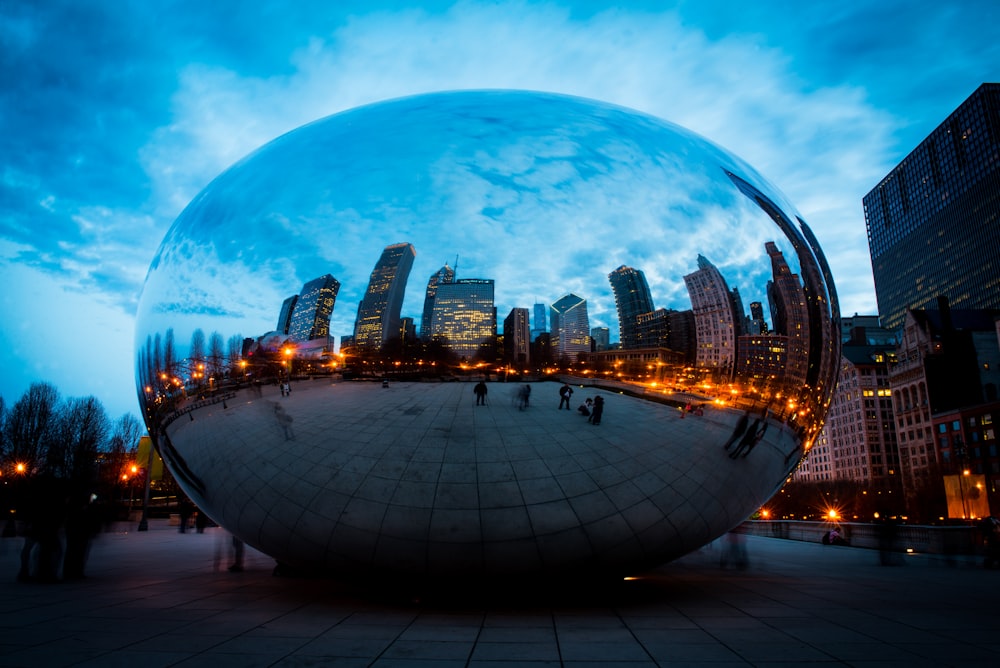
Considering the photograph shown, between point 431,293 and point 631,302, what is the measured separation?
1.70 meters

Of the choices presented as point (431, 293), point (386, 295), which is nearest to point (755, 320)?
point (431, 293)

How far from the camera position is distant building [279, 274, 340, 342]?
4.56 metres

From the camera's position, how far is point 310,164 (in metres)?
5.03

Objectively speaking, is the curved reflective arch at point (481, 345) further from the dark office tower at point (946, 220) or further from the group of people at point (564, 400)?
the dark office tower at point (946, 220)

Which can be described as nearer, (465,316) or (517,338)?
(465,316)

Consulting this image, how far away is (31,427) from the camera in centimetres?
5097

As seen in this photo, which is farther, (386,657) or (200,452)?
(200,452)

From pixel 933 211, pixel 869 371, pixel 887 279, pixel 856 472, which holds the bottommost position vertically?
pixel 856 472

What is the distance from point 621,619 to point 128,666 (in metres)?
3.71

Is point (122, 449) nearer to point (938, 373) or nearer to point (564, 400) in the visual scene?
point (564, 400)

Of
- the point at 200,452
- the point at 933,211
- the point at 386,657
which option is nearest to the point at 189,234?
the point at 200,452

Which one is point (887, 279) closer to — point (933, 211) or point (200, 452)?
point (933, 211)

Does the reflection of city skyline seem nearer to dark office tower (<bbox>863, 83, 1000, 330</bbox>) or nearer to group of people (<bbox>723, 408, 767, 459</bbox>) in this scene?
group of people (<bbox>723, 408, 767, 459</bbox>)

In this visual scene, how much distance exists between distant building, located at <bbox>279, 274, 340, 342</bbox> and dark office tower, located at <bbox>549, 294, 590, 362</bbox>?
185cm
